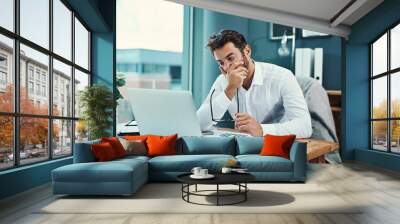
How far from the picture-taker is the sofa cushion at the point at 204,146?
6719 mm

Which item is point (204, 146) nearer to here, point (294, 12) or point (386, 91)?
point (294, 12)

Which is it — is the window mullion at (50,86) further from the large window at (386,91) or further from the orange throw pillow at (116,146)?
the large window at (386,91)

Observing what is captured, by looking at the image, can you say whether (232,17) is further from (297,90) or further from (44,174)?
(44,174)

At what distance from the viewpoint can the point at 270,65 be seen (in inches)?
365

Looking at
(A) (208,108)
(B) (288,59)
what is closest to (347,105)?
(B) (288,59)

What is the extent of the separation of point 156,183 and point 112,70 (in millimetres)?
3640

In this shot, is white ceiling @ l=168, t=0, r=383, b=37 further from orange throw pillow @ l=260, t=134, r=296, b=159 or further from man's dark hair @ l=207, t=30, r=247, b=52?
orange throw pillow @ l=260, t=134, r=296, b=159

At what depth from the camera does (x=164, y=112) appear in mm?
8391

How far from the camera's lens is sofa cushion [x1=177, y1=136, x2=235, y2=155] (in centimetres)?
672

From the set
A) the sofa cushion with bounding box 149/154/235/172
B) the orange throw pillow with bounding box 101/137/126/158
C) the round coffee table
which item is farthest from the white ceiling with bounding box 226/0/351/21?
the round coffee table

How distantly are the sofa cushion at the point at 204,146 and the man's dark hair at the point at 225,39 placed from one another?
3116 millimetres

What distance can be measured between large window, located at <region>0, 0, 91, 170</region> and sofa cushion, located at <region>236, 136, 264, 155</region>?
3.00 metres

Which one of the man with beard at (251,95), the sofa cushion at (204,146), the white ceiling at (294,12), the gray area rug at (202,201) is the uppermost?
the white ceiling at (294,12)

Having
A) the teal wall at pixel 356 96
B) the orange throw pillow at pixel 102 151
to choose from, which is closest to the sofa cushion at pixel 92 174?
the orange throw pillow at pixel 102 151
